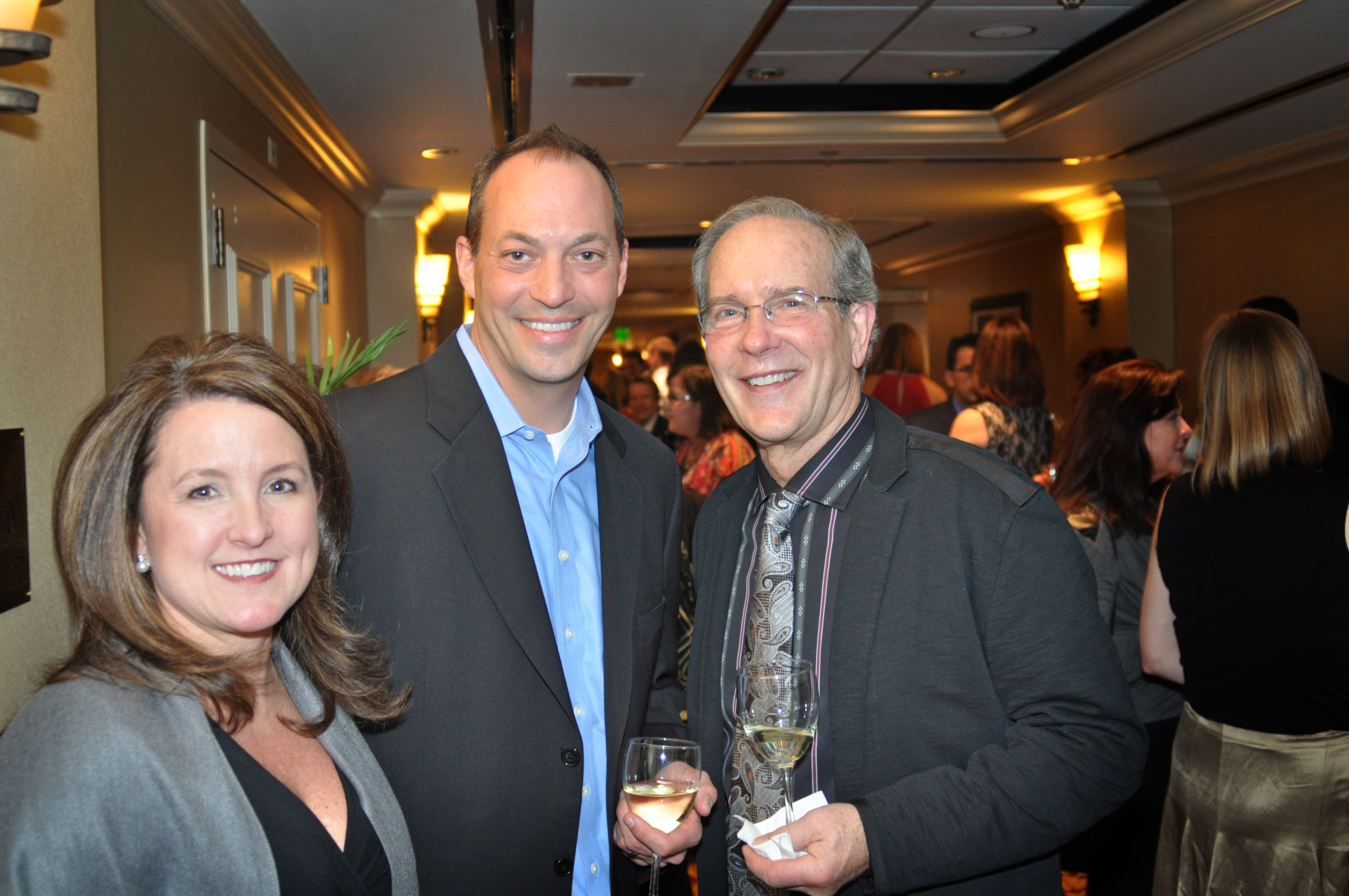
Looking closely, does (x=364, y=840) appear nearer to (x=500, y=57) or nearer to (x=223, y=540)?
(x=223, y=540)

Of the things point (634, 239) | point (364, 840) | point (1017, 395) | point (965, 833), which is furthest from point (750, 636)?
point (634, 239)

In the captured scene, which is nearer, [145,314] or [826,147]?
[145,314]

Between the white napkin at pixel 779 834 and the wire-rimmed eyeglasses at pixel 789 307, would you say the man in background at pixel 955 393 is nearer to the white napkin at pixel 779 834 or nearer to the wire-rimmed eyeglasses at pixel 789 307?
the wire-rimmed eyeglasses at pixel 789 307

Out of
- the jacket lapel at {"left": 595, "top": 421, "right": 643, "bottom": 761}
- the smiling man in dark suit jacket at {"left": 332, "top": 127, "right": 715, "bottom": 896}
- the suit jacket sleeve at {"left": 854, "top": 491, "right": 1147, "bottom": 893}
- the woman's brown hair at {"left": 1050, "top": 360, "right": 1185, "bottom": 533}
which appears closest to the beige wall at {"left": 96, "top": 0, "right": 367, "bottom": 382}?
the smiling man in dark suit jacket at {"left": 332, "top": 127, "right": 715, "bottom": 896}

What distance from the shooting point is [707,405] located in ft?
15.3

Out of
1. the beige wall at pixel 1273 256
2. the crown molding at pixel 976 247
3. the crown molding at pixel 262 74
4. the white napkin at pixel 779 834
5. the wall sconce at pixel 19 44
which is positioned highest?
the crown molding at pixel 976 247

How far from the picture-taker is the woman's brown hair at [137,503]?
4.05 feet

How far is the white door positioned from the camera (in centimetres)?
357

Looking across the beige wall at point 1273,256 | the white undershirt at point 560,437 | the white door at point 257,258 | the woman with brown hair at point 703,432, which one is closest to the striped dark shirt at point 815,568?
the white undershirt at point 560,437

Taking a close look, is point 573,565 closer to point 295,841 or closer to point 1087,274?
point 295,841

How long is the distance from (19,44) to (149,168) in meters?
1.67

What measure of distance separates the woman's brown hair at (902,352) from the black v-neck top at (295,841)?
519 cm

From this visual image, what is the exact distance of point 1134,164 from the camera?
21.9ft

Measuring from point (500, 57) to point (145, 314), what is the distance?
1920 millimetres
